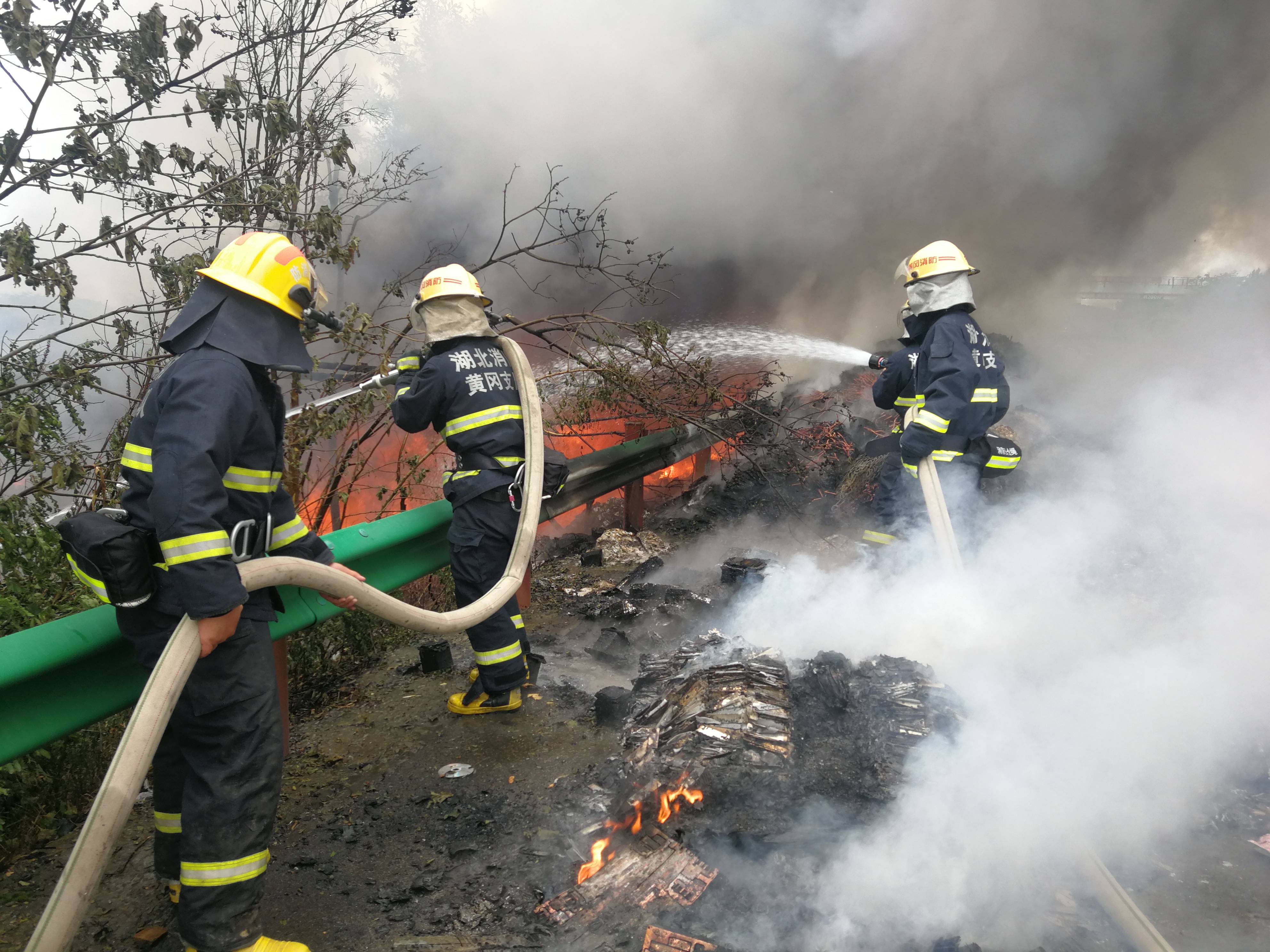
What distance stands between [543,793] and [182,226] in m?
3.05

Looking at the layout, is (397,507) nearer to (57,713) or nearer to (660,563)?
(660,563)

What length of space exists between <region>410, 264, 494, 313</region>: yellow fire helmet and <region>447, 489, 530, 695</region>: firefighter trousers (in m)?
1.04

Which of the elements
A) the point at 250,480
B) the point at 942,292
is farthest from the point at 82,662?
the point at 942,292

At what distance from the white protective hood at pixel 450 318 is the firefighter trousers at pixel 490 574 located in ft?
2.81

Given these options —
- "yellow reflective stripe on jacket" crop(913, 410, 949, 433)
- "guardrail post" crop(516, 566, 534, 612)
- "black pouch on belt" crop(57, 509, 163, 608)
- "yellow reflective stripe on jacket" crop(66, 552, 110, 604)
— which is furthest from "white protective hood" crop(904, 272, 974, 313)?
"yellow reflective stripe on jacket" crop(66, 552, 110, 604)

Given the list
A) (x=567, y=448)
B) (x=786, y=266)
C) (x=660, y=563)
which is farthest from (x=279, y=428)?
(x=786, y=266)

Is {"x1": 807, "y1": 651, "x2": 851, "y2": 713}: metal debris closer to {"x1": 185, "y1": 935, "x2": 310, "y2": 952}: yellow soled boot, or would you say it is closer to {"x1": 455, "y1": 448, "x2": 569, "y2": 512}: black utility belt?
{"x1": 455, "y1": 448, "x2": 569, "y2": 512}: black utility belt

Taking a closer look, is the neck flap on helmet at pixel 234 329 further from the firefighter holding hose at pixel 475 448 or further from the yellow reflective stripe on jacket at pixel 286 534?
the firefighter holding hose at pixel 475 448

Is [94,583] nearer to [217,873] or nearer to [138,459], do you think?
[138,459]

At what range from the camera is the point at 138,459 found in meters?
2.04

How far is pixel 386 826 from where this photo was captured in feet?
8.81

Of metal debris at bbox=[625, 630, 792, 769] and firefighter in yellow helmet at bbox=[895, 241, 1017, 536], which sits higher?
firefighter in yellow helmet at bbox=[895, 241, 1017, 536]

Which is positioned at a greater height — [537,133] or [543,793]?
[537,133]

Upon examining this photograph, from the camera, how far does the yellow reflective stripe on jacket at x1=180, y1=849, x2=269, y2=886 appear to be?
1.98m
